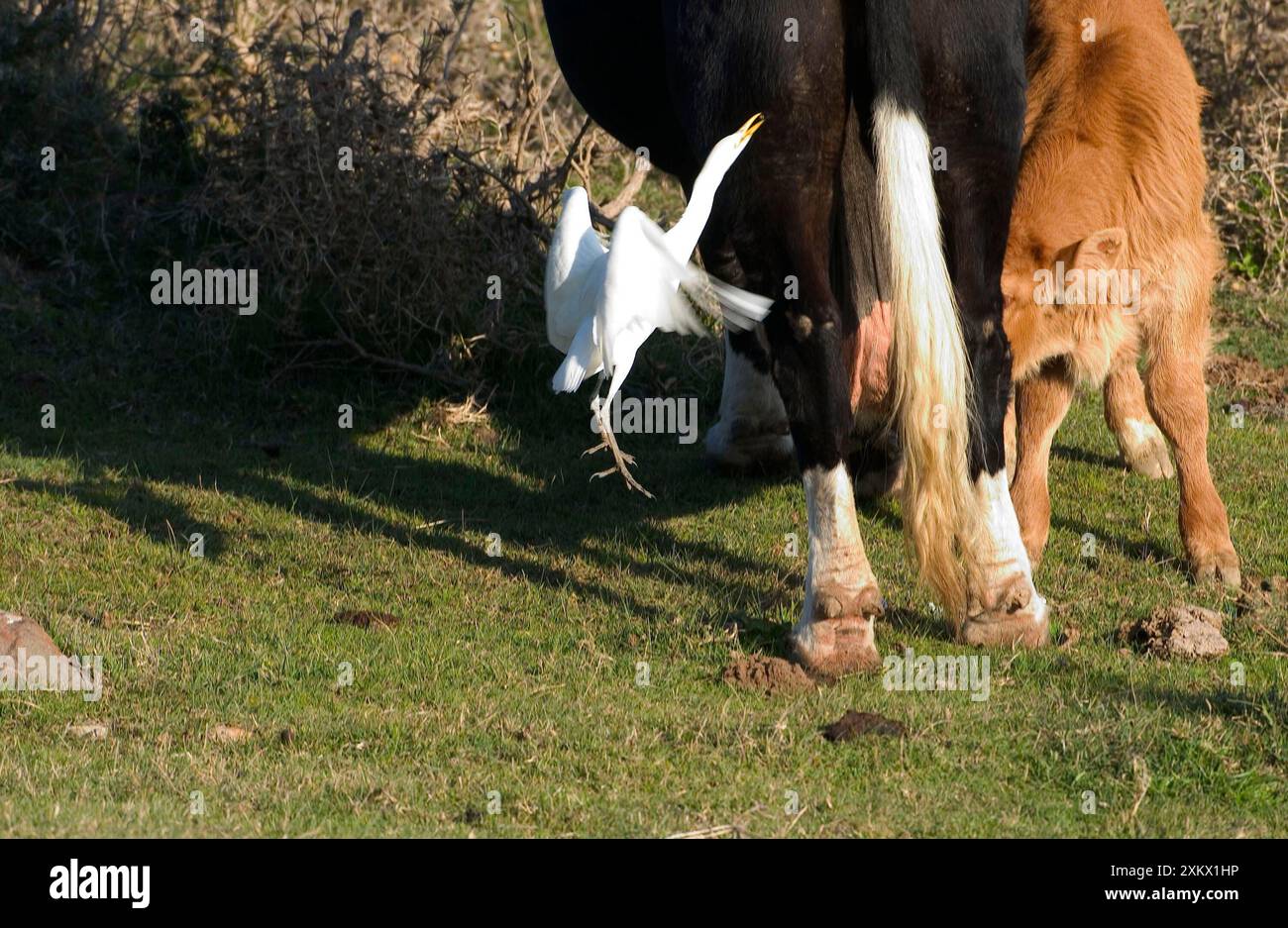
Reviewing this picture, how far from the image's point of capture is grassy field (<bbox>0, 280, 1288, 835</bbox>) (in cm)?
424

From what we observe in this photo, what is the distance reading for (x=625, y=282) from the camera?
14.4 feet

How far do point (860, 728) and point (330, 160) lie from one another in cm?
471

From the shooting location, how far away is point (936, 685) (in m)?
4.96

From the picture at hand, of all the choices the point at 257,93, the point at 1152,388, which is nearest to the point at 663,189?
the point at 257,93

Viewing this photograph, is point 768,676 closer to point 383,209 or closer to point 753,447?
point 753,447

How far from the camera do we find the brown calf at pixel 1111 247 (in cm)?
561

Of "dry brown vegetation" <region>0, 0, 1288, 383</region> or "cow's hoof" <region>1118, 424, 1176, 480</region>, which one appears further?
"dry brown vegetation" <region>0, 0, 1288, 383</region>

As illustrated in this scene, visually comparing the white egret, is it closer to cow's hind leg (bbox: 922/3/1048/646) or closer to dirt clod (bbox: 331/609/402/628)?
Result: cow's hind leg (bbox: 922/3/1048/646)

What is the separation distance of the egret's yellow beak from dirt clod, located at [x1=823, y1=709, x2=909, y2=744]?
1.63 meters

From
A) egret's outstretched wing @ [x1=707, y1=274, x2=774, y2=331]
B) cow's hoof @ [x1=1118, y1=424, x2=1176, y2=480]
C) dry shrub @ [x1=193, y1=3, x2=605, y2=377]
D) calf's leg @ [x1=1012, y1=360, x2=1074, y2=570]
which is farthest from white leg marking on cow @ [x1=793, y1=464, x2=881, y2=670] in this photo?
dry shrub @ [x1=193, y1=3, x2=605, y2=377]

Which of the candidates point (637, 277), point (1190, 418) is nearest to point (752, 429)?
point (1190, 418)

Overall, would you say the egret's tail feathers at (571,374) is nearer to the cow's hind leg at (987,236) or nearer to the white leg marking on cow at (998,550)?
the cow's hind leg at (987,236)

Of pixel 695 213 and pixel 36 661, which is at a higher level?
pixel 695 213

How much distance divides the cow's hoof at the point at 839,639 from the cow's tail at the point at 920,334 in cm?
25
